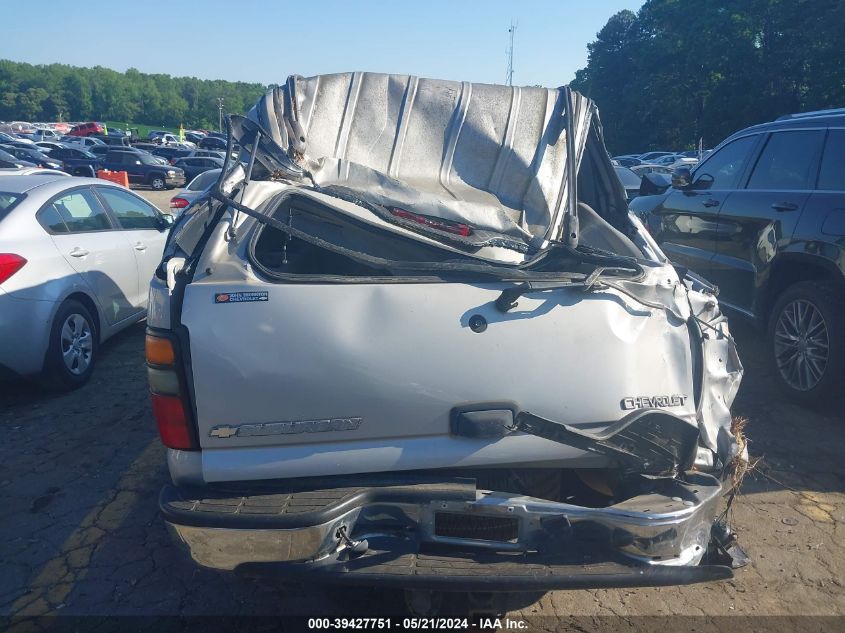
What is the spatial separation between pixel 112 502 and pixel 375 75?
2822 millimetres

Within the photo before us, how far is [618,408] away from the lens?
2.39 m

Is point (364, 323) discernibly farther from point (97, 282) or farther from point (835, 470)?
point (97, 282)

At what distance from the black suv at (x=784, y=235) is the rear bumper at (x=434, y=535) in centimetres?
285

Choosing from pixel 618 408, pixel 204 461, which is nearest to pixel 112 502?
pixel 204 461

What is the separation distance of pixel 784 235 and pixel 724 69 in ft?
138

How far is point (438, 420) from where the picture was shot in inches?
92.1

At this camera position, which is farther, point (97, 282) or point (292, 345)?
point (97, 282)

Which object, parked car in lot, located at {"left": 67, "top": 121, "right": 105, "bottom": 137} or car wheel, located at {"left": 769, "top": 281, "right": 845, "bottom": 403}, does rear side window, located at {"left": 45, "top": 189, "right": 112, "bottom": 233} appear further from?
parked car in lot, located at {"left": 67, "top": 121, "right": 105, "bottom": 137}

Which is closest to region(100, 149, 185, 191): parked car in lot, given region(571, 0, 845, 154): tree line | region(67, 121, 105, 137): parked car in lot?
region(571, 0, 845, 154): tree line

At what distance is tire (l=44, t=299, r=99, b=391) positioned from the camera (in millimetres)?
4930

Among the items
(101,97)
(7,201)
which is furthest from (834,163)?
(101,97)

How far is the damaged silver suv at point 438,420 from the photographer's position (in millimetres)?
2201

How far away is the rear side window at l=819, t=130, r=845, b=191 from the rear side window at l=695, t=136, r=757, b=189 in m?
0.89

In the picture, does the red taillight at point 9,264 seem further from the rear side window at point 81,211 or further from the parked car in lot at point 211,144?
the parked car in lot at point 211,144
